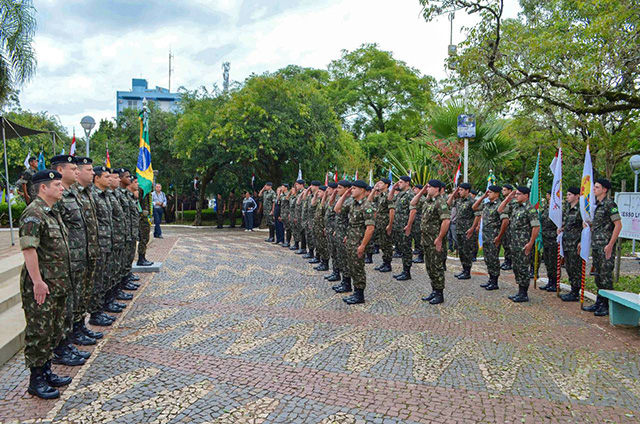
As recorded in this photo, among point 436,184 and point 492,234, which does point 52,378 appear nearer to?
point 436,184

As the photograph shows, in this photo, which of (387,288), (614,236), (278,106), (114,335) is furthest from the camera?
(278,106)

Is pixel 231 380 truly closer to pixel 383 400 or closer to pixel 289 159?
pixel 383 400

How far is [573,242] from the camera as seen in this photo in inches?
298

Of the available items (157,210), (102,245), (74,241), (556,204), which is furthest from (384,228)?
(157,210)

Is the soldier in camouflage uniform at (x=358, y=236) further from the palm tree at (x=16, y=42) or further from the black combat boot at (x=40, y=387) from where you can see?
the palm tree at (x=16, y=42)

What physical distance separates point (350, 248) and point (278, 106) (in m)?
13.5

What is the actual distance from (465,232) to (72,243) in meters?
7.33

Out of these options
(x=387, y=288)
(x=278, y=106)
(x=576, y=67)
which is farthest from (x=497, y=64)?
(x=278, y=106)

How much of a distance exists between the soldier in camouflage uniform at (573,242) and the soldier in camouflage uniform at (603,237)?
27.9 inches

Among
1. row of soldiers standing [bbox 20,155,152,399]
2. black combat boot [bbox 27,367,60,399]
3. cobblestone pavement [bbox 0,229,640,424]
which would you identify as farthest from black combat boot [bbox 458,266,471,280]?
black combat boot [bbox 27,367,60,399]

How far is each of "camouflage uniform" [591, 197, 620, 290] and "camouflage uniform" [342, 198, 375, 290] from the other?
3.17 meters

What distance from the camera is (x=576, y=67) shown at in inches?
357

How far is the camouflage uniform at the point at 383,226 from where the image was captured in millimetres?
10211

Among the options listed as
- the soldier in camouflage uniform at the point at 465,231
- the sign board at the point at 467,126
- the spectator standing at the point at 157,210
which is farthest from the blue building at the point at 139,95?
the soldier in camouflage uniform at the point at 465,231
